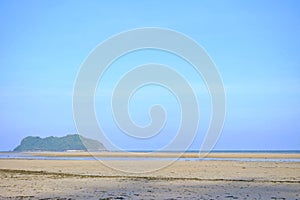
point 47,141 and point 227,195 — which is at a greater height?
point 47,141

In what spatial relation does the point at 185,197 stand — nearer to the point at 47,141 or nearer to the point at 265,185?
the point at 265,185

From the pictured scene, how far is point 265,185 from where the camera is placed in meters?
22.1

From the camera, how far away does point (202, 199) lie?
16172 millimetres

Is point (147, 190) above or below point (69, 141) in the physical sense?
below

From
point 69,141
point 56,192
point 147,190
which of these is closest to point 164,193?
point 147,190

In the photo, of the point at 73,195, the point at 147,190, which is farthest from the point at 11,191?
the point at 147,190

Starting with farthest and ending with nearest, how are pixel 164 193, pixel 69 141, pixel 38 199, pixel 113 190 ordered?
pixel 69 141 < pixel 113 190 < pixel 164 193 < pixel 38 199

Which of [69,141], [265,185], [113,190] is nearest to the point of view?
[113,190]

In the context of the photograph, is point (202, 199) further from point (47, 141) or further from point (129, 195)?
point (47, 141)

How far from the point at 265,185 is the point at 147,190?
21.3 feet

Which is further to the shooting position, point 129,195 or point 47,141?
point 47,141

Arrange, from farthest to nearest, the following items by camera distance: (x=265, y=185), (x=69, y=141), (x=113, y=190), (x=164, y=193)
Answer: (x=69, y=141) → (x=265, y=185) → (x=113, y=190) → (x=164, y=193)

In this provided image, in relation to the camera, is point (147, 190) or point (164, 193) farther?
point (147, 190)

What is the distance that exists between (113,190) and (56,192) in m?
2.43
